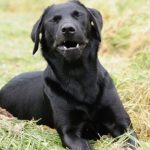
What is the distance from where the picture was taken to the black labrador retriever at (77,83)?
5750 mm

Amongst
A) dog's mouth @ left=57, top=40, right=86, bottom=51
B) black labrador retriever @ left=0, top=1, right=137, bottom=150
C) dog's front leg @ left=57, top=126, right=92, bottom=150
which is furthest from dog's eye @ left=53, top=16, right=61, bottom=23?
dog's front leg @ left=57, top=126, right=92, bottom=150

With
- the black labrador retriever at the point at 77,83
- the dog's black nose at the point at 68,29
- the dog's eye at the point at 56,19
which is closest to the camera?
the dog's black nose at the point at 68,29

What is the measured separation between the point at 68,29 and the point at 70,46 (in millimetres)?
243

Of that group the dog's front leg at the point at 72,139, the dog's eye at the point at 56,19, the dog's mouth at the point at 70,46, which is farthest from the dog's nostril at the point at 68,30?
the dog's front leg at the point at 72,139

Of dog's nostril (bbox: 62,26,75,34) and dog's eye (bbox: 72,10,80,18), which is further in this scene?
dog's eye (bbox: 72,10,80,18)

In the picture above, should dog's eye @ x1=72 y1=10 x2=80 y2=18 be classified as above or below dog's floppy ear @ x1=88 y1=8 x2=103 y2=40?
above

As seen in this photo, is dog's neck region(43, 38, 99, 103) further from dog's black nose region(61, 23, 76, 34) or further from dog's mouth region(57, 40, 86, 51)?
dog's black nose region(61, 23, 76, 34)

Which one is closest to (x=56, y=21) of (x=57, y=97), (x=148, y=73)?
(x=57, y=97)

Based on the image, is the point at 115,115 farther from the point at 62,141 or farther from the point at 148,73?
the point at 148,73

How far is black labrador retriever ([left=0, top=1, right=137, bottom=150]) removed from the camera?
18.9 ft

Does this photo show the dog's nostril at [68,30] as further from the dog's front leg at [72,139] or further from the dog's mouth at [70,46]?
the dog's front leg at [72,139]

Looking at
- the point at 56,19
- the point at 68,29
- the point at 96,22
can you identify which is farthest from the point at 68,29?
the point at 96,22

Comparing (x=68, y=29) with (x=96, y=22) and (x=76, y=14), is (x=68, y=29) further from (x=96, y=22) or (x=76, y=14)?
(x=96, y=22)

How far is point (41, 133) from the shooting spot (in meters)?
5.88
